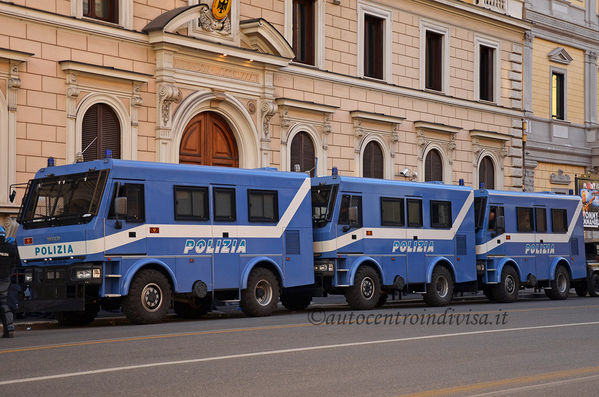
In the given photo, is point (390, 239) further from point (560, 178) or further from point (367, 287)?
point (560, 178)

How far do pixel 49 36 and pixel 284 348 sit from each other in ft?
44.0

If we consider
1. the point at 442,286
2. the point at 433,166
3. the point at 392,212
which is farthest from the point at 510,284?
the point at 433,166

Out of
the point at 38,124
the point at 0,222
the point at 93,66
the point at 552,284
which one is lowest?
the point at 552,284

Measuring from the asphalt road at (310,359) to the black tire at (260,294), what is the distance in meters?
2.38

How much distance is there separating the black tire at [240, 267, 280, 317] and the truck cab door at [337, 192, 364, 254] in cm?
212

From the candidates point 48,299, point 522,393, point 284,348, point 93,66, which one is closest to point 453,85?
point 93,66

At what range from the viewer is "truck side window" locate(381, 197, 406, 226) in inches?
912

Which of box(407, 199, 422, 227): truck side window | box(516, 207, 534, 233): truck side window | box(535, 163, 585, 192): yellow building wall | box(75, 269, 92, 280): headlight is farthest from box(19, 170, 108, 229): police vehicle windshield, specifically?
box(535, 163, 585, 192): yellow building wall

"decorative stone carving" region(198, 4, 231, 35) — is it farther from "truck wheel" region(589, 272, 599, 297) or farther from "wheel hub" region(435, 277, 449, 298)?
"truck wheel" region(589, 272, 599, 297)

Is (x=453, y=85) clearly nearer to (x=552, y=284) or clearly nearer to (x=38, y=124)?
(x=552, y=284)

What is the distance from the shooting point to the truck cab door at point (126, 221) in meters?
17.5

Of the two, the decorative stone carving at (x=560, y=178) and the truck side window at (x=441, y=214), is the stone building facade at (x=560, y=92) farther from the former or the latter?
the truck side window at (x=441, y=214)

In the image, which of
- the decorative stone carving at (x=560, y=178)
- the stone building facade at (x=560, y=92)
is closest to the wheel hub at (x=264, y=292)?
the stone building facade at (x=560, y=92)

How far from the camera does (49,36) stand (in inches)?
919
